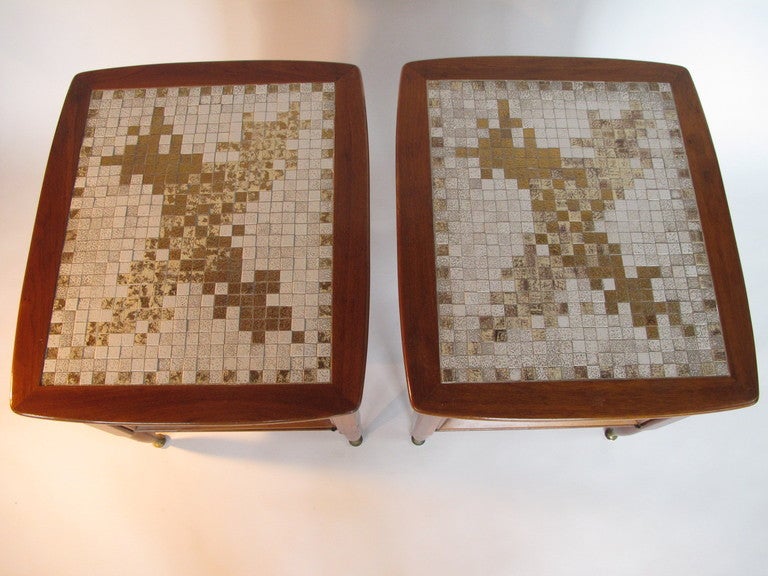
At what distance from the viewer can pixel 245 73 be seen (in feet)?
2.98

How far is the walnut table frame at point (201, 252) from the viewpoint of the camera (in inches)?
29.2

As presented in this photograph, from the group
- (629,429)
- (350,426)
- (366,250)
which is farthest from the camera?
(629,429)

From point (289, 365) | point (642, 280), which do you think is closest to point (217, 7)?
point (289, 365)

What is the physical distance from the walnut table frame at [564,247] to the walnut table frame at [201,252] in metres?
0.11

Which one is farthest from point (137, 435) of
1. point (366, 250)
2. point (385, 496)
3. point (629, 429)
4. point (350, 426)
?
point (629, 429)

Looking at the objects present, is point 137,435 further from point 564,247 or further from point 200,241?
point 564,247

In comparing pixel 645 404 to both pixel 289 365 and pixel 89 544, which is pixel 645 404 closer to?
pixel 289 365

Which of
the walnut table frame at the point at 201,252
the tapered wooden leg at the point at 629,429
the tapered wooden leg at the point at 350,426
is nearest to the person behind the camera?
the walnut table frame at the point at 201,252

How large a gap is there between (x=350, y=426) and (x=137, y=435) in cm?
46

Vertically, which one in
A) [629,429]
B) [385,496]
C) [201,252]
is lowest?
[385,496]

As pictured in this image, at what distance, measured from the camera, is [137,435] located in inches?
40.8


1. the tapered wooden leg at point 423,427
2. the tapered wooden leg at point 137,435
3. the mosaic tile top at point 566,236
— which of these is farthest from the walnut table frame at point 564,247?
the tapered wooden leg at point 137,435

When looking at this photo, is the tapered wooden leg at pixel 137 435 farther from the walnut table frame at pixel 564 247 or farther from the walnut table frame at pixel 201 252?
the walnut table frame at pixel 564 247

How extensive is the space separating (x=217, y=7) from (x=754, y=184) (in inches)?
65.0
